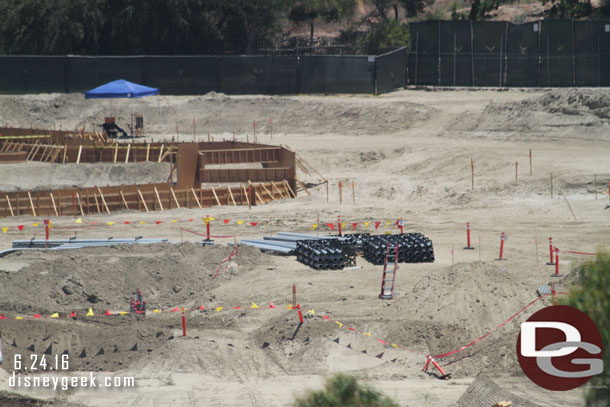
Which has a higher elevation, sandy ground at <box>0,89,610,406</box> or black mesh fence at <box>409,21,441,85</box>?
black mesh fence at <box>409,21,441,85</box>

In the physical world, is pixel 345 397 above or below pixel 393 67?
below

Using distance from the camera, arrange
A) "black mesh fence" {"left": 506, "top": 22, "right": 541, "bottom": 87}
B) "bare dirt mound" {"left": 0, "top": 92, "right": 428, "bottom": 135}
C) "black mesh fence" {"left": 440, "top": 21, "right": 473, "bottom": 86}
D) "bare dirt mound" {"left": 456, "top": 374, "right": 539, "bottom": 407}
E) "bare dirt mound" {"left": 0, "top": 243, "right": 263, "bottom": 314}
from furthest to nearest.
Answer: "black mesh fence" {"left": 440, "top": 21, "right": 473, "bottom": 86}
"black mesh fence" {"left": 506, "top": 22, "right": 541, "bottom": 87}
"bare dirt mound" {"left": 0, "top": 92, "right": 428, "bottom": 135}
"bare dirt mound" {"left": 0, "top": 243, "right": 263, "bottom": 314}
"bare dirt mound" {"left": 456, "top": 374, "right": 539, "bottom": 407}

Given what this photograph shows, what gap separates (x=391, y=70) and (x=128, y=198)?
21.9m

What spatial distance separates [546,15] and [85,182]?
109 feet

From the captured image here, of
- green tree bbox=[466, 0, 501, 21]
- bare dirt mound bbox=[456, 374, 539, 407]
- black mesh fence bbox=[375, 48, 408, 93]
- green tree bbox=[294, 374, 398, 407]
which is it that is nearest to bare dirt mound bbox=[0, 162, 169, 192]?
black mesh fence bbox=[375, 48, 408, 93]

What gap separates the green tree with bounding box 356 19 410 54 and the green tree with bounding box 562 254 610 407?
47.7 meters

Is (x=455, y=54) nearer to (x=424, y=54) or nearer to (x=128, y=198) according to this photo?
(x=424, y=54)

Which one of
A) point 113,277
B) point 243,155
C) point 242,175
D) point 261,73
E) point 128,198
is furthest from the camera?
point 261,73

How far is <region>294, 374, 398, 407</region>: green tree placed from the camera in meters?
8.07

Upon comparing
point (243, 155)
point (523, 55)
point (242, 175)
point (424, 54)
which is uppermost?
point (424, 54)

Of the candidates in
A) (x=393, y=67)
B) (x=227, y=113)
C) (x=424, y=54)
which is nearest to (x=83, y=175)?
(x=227, y=113)

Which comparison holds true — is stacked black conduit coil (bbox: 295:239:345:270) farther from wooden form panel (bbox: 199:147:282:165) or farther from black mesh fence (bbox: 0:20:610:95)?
black mesh fence (bbox: 0:20:610:95)

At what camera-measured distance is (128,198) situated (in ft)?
107

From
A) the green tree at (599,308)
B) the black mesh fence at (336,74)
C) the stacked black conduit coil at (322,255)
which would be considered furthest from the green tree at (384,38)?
the green tree at (599,308)
